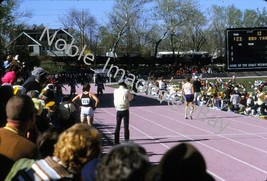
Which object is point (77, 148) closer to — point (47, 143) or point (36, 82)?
point (47, 143)

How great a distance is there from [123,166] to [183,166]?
0.34 m

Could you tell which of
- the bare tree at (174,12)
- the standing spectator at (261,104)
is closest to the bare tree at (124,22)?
the bare tree at (174,12)

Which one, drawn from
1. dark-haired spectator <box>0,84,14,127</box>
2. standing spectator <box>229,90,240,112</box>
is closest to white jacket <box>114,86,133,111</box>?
dark-haired spectator <box>0,84,14,127</box>

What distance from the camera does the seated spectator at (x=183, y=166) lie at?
Answer: 2564mm

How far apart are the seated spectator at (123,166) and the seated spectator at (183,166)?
0.14 metres

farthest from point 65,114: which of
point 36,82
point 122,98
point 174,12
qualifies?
point 174,12

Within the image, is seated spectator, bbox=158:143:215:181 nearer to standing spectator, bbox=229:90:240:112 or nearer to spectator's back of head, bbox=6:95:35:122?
spectator's back of head, bbox=6:95:35:122

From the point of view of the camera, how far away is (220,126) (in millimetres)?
16250

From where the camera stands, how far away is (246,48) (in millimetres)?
14125

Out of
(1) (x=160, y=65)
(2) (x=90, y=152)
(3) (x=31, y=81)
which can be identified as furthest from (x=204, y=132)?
(1) (x=160, y=65)

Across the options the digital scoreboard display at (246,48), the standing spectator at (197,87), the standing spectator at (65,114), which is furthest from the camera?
the standing spectator at (197,87)

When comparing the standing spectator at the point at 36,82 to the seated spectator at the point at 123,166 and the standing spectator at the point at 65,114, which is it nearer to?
the standing spectator at the point at 65,114

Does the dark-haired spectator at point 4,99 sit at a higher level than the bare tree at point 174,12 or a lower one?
lower

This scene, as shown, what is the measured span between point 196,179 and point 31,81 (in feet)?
18.1
